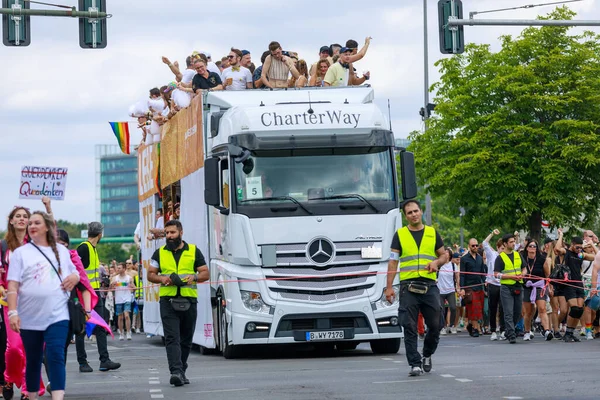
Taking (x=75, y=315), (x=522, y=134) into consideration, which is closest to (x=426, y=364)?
(x=75, y=315)

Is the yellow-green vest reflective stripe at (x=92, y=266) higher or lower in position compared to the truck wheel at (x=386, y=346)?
higher

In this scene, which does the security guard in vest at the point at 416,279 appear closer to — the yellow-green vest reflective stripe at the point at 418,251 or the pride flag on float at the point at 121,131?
the yellow-green vest reflective stripe at the point at 418,251

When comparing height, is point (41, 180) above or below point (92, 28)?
below

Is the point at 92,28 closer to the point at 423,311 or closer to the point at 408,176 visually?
the point at 408,176

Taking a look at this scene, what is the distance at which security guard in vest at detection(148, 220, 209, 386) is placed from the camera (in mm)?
15102

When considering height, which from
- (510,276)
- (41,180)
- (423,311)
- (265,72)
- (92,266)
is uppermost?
(265,72)

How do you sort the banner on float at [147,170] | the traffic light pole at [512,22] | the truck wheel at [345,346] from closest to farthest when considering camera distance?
1. the truck wheel at [345,346]
2. the traffic light pole at [512,22]
3. the banner on float at [147,170]

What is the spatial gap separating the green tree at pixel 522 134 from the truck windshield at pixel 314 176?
32138 millimetres

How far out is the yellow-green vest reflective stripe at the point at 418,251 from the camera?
1540 centimetres

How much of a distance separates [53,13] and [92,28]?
66 cm

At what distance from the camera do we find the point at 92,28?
68.0ft

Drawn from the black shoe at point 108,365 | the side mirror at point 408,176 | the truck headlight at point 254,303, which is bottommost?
the black shoe at point 108,365

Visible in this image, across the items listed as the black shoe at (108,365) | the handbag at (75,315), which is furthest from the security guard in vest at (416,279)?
the handbag at (75,315)

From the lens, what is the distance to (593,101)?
2045 inches
